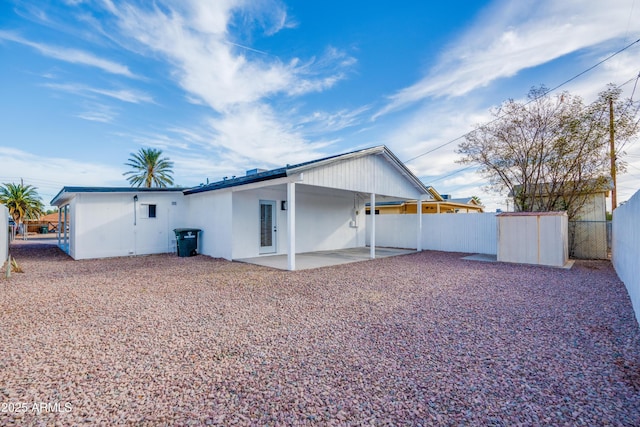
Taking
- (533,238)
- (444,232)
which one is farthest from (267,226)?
(533,238)

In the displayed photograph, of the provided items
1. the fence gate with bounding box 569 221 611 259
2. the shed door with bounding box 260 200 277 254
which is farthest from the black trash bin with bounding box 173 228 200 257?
the fence gate with bounding box 569 221 611 259

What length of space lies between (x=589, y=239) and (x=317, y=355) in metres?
13.4

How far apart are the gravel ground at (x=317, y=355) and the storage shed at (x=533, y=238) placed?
11.8ft

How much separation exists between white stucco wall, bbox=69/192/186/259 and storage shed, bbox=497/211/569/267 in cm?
1269

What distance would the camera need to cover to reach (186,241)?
11102mm

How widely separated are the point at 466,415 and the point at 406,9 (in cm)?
Answer: 1092

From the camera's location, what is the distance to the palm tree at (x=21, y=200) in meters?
27.8

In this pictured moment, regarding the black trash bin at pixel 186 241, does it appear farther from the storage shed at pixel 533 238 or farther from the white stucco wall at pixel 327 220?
the storage shed at pixel 533 238

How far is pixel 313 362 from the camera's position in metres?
2.96

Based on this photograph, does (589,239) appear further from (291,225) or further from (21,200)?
(21,200)

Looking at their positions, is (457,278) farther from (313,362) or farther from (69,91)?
(69,91)

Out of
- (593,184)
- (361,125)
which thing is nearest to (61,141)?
(361,125)

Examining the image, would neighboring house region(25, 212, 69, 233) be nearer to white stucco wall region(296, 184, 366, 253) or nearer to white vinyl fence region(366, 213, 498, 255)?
white stucco wall region(296, 184, 366, 253)

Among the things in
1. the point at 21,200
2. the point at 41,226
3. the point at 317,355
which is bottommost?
the point at 317,355
